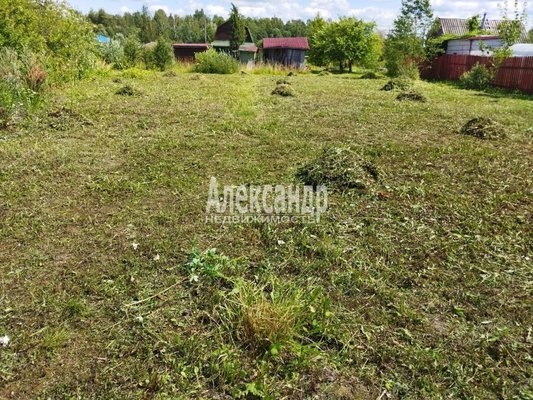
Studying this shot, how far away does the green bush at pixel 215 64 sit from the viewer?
57.3ft

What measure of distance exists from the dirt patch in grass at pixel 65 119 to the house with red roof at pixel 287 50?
25966mm

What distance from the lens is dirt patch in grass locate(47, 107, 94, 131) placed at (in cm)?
599

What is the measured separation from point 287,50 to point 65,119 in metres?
28.0

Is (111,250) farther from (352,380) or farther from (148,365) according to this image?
(352,380)

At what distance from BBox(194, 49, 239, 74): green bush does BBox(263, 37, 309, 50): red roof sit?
14.2m

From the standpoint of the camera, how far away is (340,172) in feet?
12.6

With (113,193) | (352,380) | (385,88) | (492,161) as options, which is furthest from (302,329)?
(385,88)

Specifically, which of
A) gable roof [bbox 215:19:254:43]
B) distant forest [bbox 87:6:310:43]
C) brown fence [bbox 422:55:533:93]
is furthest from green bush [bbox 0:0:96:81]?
distant forest [bbox 87:6:310:43]

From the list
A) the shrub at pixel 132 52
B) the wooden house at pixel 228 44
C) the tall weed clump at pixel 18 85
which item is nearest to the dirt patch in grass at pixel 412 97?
the tall weed clump at pixel 18 85

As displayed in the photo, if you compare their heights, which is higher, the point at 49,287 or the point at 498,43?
the point at 498,43

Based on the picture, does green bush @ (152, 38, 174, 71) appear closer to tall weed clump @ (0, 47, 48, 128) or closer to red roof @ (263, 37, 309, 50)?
tall weed clump @ (0, 47, 48, 128)

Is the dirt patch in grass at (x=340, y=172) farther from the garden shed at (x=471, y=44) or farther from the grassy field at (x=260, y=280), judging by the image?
the garden shed at (x=471, y=44)

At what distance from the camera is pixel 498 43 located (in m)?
17.4

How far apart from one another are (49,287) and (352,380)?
70.7 inches
